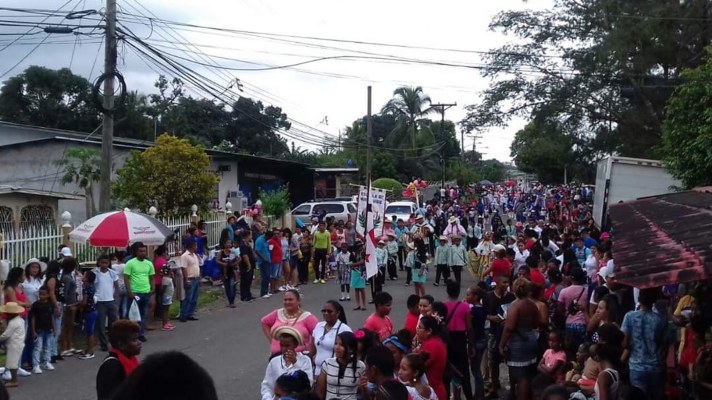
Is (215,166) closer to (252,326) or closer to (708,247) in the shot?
(252,326)

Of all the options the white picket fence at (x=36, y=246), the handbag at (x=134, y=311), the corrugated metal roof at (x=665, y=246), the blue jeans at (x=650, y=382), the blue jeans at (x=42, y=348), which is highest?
the corrugated metal roof at (x=665, y=246)

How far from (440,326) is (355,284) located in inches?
344

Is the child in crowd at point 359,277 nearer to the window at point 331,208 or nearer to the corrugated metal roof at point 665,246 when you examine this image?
the corrugated metal roof at point 665,246

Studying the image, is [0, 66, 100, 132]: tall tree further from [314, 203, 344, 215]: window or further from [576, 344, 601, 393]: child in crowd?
[576, 344, 601, 393]: child in crowd

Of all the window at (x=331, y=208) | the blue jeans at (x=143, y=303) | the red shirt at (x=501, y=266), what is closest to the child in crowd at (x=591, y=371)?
the red shirt at (x=501, y=266)

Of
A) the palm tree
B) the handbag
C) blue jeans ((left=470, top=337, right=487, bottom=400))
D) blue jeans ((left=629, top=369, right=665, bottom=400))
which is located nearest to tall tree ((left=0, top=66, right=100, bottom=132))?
the palm tree

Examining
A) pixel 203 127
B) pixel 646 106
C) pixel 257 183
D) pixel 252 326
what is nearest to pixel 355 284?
pixel 252 326

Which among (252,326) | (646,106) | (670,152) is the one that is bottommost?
(252,326)

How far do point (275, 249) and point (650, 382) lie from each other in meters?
13.0

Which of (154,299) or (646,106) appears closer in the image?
(154,299)

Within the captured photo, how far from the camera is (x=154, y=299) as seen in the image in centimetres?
1495

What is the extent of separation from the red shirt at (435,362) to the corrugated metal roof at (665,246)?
1.90 m

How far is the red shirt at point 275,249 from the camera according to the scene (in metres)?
19.5

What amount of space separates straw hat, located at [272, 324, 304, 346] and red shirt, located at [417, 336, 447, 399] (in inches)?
45.9
